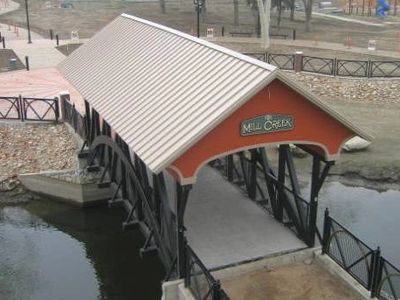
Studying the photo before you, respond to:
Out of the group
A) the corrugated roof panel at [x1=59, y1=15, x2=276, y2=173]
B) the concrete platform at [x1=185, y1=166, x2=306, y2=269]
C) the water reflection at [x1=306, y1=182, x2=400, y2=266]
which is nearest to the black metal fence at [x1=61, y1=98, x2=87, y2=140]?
the corrugated roof panel at [x1=59, y1=15, x2=276, y2=173]

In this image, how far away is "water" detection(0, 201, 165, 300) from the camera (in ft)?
55.6

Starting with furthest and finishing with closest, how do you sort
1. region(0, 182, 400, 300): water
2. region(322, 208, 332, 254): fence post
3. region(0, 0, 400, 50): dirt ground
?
region(0, 0, 400, 50): dirt ground, region(0, 182, 400, 300): water, region(322, 208, 332, 254): fence post

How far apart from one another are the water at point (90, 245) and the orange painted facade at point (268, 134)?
696 centimetres

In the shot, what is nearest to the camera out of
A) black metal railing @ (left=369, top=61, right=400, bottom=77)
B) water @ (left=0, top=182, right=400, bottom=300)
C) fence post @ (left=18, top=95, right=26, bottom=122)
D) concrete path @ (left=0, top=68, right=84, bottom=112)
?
water @ (left=0, top=182, right=400, bottom=300)

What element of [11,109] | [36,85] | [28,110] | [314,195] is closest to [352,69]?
[36,85]

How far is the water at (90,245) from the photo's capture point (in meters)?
17.0

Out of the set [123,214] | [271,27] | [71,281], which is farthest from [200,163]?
[271,27]

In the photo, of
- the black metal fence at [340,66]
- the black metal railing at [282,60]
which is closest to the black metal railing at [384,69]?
the black metal fence at [340,66]

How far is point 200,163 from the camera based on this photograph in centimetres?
1123

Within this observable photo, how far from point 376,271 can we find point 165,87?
6.51 metres

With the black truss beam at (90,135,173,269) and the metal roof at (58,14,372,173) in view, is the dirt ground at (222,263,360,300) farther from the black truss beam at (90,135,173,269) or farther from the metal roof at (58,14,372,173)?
the metal roof at (58,14,372,173)

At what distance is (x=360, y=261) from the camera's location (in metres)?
12.7

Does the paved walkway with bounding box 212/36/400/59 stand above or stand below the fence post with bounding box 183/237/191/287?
above

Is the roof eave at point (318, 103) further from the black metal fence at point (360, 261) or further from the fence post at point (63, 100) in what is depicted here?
the fence post at point (63, 100)
